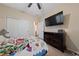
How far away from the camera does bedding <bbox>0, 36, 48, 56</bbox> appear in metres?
0.91

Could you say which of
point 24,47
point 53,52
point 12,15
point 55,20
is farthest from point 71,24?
point 12,15

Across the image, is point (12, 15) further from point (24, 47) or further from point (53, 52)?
point (53, 52)

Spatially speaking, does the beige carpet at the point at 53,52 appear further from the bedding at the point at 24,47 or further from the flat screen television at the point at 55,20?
the flat screen television at the point at 55,20

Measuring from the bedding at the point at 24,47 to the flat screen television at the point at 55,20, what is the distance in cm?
23

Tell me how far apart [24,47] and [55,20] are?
0.46 metres

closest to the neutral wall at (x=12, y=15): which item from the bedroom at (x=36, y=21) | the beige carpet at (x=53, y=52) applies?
the bedroom at (x=36, y=21)

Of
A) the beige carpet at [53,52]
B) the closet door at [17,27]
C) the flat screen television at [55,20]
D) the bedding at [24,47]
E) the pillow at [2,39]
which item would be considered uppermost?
the flat screen television at [55,20]

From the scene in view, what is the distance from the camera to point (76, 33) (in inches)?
39.1

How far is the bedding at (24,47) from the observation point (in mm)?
906

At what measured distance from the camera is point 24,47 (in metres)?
0.95

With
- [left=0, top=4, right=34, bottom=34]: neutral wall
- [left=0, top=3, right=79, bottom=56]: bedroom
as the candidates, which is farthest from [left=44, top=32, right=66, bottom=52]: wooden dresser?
[left=0, top=4, right=34, bottom=34]: neutral wall

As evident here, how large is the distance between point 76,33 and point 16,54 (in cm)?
63

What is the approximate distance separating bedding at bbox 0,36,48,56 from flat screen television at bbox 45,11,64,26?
0.77 ft

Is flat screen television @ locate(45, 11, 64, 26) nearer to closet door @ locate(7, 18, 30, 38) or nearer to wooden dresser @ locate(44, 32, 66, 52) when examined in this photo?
wooden dresser @ locate(44, 32, 66, 52)
